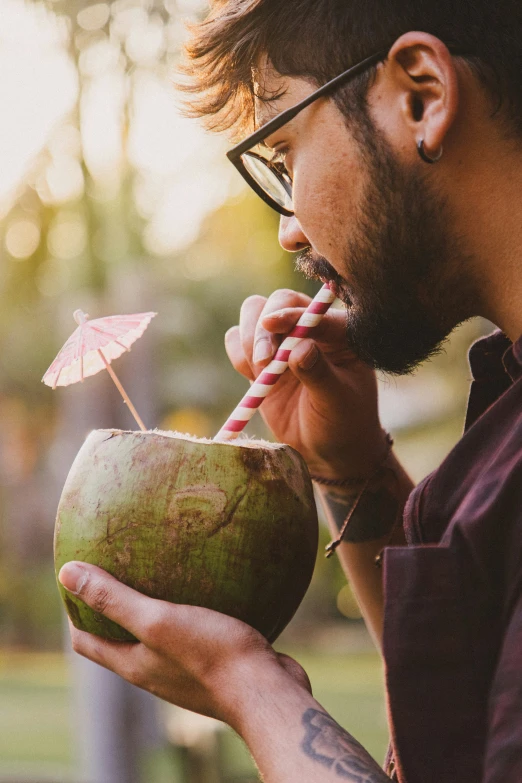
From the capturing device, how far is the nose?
1.58 m

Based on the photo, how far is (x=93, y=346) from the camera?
1611 mm

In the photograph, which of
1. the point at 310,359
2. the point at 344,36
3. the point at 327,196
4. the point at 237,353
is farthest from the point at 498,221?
the point at 237,353

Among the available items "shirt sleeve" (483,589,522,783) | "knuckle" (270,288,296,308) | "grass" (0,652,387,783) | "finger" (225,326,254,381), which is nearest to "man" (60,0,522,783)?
"shirt sleeve" (483,589,522,783)

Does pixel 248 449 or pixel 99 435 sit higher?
pixel 99 435

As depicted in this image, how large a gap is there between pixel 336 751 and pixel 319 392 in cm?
81

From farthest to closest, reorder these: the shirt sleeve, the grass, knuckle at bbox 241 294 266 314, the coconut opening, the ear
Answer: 1. the grass
2. knuckle at bbox 241 294 266 314
3. the coconut opening
4. the ear
5. the shirt sleeve

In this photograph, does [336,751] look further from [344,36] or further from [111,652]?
[344,36]

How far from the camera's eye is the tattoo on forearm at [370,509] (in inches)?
75.3

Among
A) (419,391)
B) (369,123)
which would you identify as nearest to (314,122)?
(369,123)

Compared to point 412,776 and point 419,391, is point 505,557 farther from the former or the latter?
point 419,391

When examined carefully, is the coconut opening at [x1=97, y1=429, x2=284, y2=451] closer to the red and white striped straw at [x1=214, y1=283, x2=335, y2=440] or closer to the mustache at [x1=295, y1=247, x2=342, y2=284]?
the red and white striped straw at [x1=214, y1=283, x2=335, y2=440]

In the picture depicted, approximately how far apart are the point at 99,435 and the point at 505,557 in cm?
71

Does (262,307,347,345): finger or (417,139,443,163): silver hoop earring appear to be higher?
(417,139,443,163): silver hoop earring

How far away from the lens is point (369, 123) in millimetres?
1343
